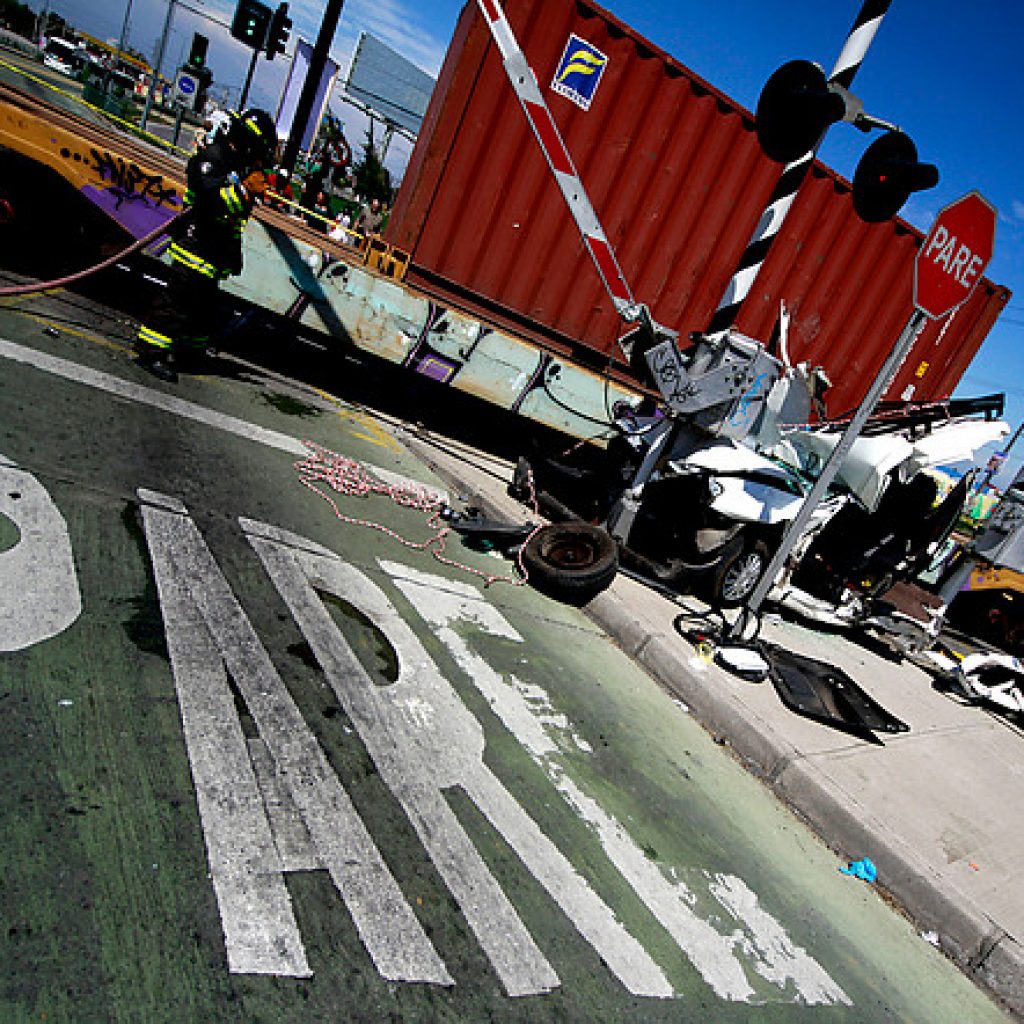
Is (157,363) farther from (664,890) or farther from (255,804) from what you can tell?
(664,890)

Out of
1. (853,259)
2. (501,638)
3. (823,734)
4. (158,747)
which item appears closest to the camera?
(158,747)

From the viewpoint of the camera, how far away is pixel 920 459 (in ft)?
19.5

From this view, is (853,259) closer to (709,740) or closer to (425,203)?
(425,203)

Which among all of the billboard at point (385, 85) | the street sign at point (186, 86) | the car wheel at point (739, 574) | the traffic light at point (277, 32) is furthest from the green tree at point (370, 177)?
the car wheel at point (739, 574)

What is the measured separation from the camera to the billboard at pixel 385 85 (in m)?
41.5

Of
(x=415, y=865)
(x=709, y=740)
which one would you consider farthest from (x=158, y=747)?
(x=709, y=740)

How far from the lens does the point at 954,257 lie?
4.38 meters

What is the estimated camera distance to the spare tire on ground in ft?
15.5

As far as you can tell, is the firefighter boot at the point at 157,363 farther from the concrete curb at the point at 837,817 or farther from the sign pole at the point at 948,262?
→ the sign pole at the point at 948,262

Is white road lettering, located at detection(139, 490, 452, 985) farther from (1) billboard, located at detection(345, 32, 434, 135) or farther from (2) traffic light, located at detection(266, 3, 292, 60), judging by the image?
(1) billboard, located at detection(345, 32, 434, 135)

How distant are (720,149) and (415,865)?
7.62 meters

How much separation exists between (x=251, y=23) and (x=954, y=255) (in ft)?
47.9

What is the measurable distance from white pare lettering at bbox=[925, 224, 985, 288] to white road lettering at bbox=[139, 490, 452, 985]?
451 cm

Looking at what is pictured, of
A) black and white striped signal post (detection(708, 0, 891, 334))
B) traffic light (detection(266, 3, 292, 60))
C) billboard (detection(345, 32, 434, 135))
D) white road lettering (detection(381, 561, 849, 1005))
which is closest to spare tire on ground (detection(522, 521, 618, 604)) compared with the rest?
white road lettering (detection(381, 561, 849, 1005))
